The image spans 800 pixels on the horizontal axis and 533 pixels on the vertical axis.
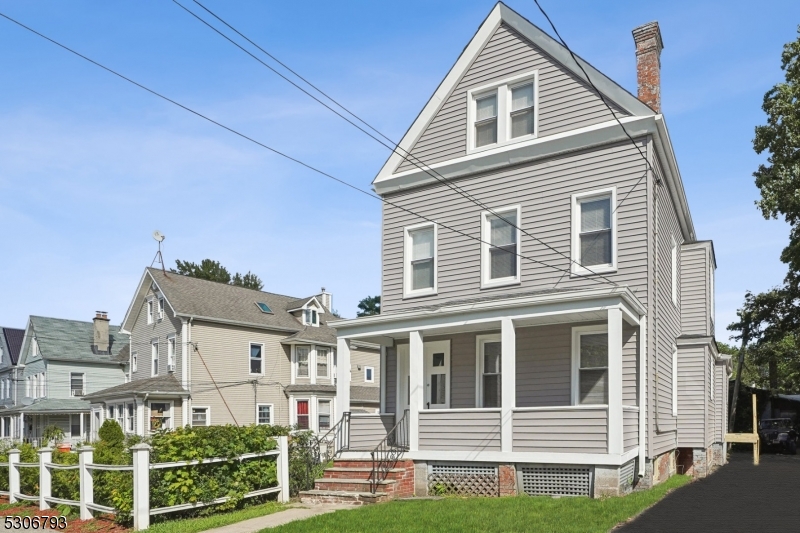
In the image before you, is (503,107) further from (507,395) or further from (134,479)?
(134,479)

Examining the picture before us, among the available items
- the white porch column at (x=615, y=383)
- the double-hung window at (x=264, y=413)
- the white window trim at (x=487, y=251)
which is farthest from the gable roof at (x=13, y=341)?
the white porch column at (x=615, y=383)

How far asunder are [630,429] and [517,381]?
2864 mm

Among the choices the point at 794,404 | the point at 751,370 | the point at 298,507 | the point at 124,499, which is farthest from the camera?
the point at 751,370

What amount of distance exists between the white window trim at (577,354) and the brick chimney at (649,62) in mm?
4984

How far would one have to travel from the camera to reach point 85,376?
166ft

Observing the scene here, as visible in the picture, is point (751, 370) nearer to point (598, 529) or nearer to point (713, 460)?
point (713, 460)

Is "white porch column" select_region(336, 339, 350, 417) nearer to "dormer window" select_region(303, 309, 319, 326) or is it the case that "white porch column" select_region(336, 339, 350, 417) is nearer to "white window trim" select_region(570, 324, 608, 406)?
"white window trim" select_region(570, 324, 608, 406)

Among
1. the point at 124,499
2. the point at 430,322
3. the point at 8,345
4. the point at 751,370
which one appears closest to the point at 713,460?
the point at 430,322

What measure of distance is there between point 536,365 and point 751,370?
76142 mm

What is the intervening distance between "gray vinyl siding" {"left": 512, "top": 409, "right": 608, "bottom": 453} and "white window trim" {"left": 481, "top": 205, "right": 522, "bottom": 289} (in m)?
3.58

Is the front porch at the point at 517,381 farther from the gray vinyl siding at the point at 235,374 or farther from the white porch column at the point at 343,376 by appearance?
the gray vinyl siding at the point at 235,374

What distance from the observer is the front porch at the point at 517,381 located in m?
13.7

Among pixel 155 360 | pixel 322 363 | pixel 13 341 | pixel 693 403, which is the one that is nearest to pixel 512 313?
pixel 693 403

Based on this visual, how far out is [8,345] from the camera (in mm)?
56438
